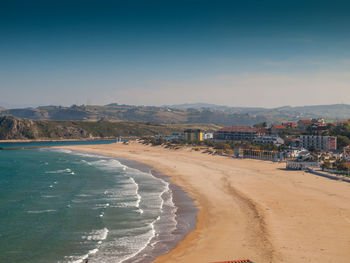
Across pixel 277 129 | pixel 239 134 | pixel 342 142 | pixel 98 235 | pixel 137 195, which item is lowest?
pixel 137 195

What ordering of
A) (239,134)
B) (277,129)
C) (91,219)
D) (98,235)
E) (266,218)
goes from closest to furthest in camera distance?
(98,235) < (266,218) < (91,219) < (239,134) < (277,129)

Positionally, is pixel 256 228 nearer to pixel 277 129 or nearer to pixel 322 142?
pixel 322 142

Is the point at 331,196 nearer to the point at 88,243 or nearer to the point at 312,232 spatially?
the point at 312,232

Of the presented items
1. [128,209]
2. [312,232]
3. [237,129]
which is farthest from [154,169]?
[237,129]

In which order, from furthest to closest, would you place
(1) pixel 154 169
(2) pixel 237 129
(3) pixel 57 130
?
1. (3) pixel 57 130
2. (2) pixel 237 129
3. (1) pixel 154 169

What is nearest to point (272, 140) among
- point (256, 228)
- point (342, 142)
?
point (342, 142)

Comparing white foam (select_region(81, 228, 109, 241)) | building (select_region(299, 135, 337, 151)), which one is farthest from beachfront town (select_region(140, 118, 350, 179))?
white foam (select_region(81, 228, 109, 241))
